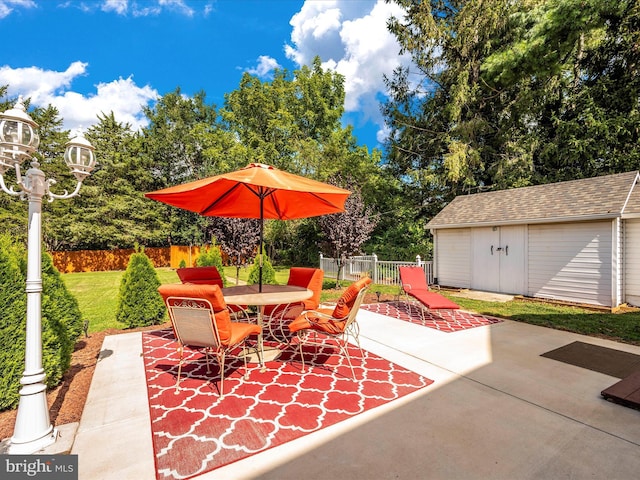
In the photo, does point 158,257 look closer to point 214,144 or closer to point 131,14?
point 214,144

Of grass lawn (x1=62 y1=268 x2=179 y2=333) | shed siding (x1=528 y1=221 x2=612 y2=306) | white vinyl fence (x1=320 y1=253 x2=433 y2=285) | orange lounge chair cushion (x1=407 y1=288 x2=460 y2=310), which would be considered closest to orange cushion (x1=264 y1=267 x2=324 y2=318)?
orange lounge chair cushion (x1=407 y1=288 x2=460 y2=310)

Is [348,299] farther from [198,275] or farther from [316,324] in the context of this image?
[198,275]

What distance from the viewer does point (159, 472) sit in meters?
2.06

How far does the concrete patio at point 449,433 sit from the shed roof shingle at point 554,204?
5845 mm

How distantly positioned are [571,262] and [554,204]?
1.81 metres

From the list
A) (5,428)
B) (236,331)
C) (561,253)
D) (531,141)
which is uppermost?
(531,141)

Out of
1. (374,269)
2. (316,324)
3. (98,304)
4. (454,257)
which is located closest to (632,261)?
(454,257)

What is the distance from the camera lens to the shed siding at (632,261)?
24.3 ft

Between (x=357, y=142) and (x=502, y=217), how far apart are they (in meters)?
16.7

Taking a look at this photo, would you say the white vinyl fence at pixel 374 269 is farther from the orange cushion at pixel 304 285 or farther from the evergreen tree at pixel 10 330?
the evergreen tree at pixel 10 330

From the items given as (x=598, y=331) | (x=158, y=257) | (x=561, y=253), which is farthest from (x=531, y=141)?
(x=158, y=257)

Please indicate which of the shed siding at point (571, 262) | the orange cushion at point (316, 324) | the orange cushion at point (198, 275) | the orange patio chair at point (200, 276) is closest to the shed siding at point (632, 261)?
the shed siding at point (571, 262)

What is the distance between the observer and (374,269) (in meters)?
12.2

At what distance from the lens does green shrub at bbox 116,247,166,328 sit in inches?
225
